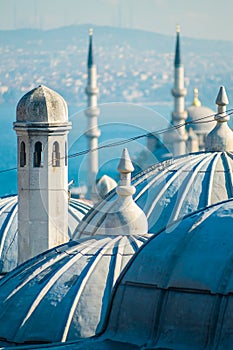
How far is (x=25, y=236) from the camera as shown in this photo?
21547mm

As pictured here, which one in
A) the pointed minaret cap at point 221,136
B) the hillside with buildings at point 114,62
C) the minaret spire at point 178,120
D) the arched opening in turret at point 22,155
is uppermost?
the hillside with buildings at point 114,62

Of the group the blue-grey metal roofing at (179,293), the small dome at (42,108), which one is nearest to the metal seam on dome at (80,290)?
the small dome at (42,108)

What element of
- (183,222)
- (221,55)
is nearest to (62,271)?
(183,222)

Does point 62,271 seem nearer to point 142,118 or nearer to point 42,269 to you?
point 42,269

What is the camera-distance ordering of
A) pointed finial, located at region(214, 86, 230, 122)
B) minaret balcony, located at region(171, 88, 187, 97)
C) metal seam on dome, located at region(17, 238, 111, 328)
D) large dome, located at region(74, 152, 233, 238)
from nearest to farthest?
metal seam on dome, located at region(17, 238, 111, 328), large dome, located at region(74, 152, 233, 238), pointed finial, located at region(214, 86, 230, 122), minaret balcony, located at region(171, 88, 187, 97)

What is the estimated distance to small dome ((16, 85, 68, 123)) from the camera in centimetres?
2134

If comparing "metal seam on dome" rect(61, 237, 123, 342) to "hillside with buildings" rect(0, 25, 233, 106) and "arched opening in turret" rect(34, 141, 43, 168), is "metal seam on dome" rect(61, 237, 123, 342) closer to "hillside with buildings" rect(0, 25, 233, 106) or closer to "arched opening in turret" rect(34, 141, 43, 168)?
"arched opening in turret" rect(34, 141, 43, 168)

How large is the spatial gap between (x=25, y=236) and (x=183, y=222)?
407 inches

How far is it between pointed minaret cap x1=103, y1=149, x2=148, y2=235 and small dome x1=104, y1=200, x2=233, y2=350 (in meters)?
7.18

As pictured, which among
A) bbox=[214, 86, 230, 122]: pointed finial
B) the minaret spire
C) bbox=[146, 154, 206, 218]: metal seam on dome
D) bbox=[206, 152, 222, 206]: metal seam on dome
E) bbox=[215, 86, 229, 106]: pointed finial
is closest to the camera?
bbox=[146, 154, 206, 218]: metal seam on dome

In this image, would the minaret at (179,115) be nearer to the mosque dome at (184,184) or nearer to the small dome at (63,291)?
the mosque dome at (184,184)

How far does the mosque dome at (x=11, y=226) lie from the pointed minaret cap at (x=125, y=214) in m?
4.64

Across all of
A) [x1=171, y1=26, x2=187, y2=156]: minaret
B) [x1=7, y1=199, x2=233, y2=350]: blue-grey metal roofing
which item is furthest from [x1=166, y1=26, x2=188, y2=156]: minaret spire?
[x1=7, y1=199, x2=233, y2=350]: blue-grey metal roofing

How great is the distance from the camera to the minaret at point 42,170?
21.2 metres
